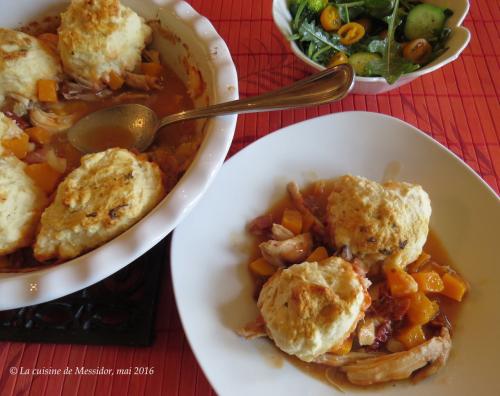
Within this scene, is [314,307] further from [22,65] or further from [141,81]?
[22,65]

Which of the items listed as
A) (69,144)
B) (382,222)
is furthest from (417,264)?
(69,144)

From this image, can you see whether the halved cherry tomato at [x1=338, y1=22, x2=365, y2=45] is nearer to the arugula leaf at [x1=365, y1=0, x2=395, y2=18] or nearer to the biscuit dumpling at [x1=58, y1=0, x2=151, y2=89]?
the arugula leaf at [x1=365, y1=0, x2=395, y2=18]

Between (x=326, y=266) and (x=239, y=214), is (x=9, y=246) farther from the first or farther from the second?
(x=326, y=266)

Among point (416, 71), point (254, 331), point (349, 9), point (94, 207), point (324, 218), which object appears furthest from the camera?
point (349, 9)

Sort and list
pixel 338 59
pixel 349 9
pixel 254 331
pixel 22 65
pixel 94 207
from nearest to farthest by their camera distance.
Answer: pixel 94 207 → pixel 254 331 → pixel 22 65 → pixel 338 59 → pixel 349 9

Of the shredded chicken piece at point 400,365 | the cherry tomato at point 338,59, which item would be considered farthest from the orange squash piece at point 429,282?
the cherry tomato at point 338,59

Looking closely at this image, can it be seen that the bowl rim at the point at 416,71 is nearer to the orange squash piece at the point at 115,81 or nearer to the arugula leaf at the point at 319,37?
the arugula leaf at the point at 319,37
